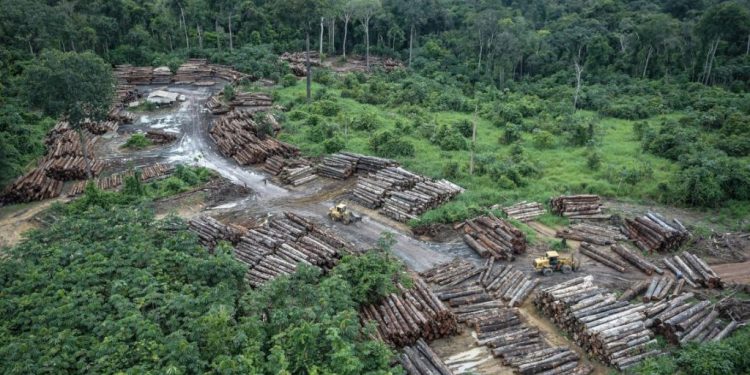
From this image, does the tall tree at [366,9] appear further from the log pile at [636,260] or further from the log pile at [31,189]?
the log pile at [636,260]

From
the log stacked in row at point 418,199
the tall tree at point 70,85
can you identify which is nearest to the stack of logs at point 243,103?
the tall tree at point 70,85

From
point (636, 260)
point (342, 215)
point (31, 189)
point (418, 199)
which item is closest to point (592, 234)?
point (636, 260)

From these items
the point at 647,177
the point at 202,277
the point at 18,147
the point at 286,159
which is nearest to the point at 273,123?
the point at 286,159

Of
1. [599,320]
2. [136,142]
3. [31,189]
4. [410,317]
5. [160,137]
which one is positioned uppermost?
[160,137]

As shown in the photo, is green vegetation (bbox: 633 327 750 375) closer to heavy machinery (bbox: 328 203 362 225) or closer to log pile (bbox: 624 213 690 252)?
log pile (bbox: 624 213 690 252)

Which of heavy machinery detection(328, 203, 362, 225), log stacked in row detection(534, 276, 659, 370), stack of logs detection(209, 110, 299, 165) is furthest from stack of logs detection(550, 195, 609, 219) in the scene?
stack of logs detection(209, 110, 299, 165)

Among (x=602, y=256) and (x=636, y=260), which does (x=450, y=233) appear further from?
(x=636, y=260)
